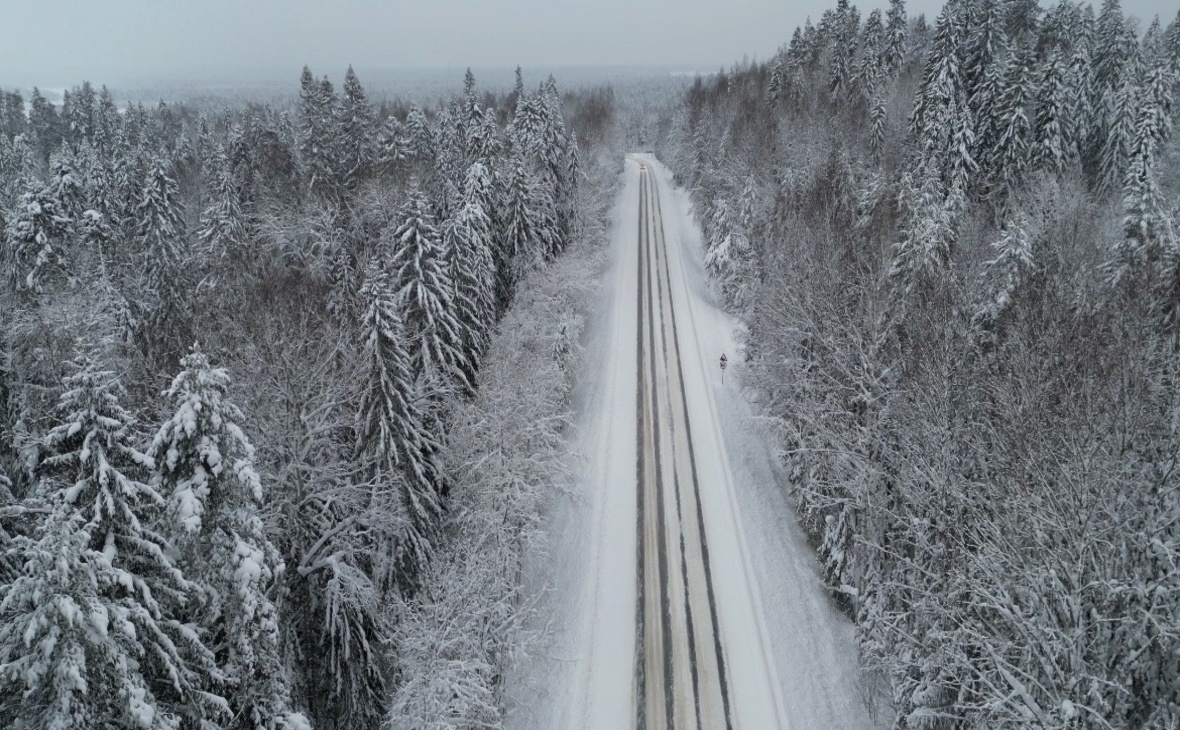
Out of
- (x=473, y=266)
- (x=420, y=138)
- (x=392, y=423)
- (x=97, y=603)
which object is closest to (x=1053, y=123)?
(x=473, y=266)

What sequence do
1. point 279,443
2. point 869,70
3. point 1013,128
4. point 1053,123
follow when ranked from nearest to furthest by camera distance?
point 279,443
point 1053,123
point 1013,128
point 869,70

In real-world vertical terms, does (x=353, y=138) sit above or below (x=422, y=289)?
above

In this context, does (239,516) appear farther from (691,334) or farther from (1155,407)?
(691,334)

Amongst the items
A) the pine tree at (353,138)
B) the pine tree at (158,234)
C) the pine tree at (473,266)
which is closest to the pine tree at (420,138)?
the pine tree at (353,138)

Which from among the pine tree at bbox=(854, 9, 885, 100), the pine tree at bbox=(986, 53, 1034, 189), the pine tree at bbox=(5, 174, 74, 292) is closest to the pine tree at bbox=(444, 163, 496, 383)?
the pine tree at bbox=(5, 174, 74, 292)

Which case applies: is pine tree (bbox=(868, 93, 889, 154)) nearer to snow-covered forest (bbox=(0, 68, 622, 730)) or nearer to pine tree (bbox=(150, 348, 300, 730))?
snow-covered forest (bbox=(0, 68, 622, 730))

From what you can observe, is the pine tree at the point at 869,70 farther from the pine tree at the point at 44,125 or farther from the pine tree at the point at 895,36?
the pine tree at the point at 44,125

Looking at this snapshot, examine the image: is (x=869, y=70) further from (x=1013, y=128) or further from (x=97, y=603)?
(x=97, y=603)
